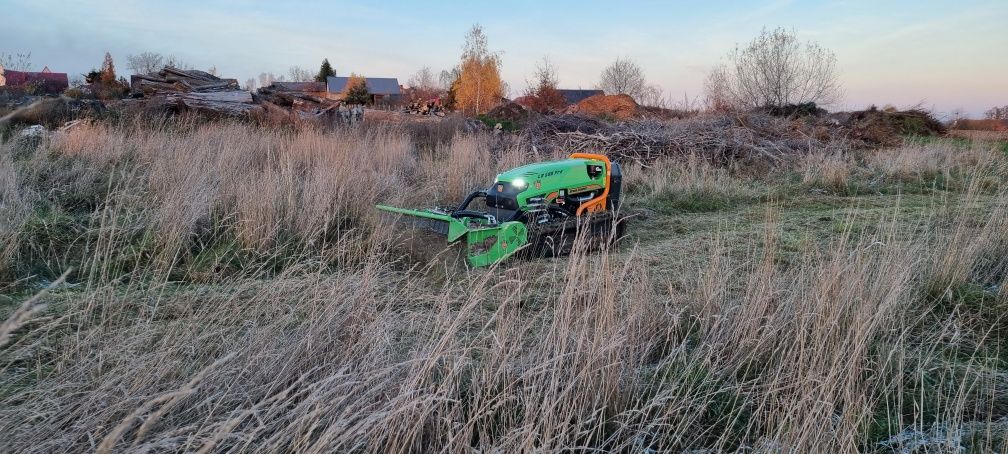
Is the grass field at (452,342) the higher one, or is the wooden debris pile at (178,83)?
the wooden debris pile at (178,83)

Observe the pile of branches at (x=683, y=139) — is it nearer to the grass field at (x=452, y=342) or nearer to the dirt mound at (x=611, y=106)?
the grass field at (x=452, y=342)

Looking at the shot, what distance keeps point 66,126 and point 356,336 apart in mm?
9209

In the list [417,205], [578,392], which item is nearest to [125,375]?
[578,392]

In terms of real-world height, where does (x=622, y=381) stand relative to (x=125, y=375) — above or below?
below

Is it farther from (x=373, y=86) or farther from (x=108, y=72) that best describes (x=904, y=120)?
(x=373, y=86)

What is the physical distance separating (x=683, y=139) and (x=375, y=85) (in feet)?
183

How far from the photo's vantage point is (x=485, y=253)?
4.52 m

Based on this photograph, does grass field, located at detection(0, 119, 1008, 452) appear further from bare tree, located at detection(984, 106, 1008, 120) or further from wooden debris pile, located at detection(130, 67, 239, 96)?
bare tree, located at detection(984, 106, 1008, 120)

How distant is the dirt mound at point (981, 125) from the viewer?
25469mm

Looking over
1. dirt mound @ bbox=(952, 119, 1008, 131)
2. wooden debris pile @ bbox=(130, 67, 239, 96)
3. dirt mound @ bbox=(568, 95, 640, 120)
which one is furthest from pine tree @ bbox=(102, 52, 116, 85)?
dirt mound @ bbox=(952, 119, 1008, 131)

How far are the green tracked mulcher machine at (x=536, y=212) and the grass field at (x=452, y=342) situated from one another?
222mm

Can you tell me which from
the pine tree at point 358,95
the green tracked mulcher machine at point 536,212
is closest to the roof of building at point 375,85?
the pine tree at point 358,95

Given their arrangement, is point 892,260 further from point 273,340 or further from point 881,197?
point 881,197

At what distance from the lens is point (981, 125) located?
26562mm
